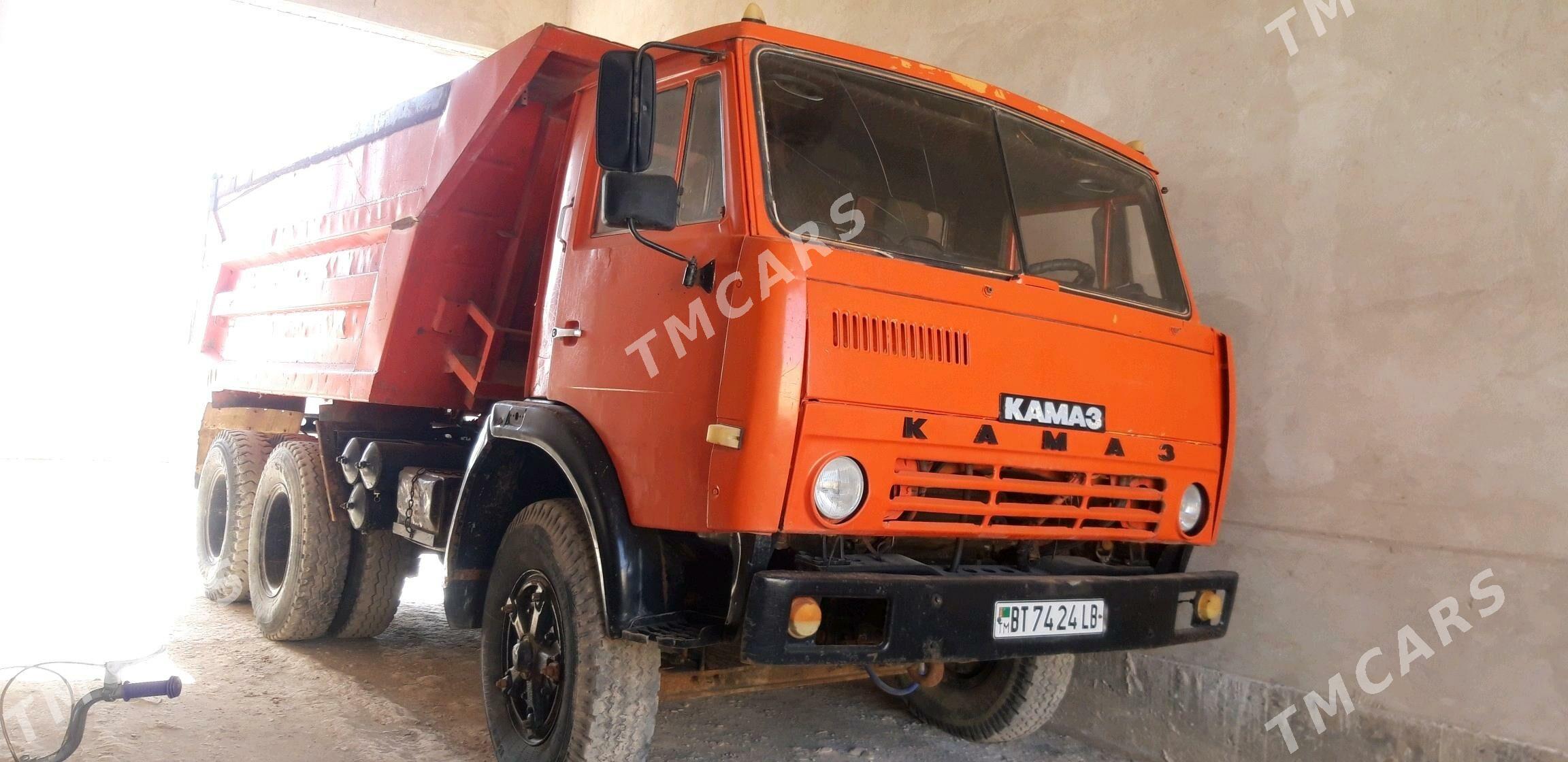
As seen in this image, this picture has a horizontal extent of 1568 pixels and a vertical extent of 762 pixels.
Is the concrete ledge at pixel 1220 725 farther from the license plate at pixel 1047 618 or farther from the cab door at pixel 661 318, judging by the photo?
the cab door at pixel 661 318

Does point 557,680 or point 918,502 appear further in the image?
point 557,680

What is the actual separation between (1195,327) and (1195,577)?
84 cm

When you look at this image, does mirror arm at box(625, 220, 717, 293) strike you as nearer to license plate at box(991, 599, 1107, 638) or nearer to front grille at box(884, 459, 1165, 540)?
front grille at box(884, 459, 1165, 540)

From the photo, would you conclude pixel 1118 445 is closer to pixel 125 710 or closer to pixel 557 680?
pixel 557 680

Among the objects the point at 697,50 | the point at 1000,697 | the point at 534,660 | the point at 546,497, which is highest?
the point at 697,50

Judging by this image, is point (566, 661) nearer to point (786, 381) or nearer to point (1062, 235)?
point (786, 381)

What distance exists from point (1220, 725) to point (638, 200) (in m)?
3.02

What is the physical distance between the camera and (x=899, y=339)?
9.03 feet

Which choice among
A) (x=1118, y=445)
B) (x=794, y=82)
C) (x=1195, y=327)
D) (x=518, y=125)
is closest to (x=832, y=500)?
(x=1118, y=445)

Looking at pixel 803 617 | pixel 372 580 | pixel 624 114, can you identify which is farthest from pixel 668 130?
pixel 372 580

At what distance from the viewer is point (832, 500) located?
266 cm

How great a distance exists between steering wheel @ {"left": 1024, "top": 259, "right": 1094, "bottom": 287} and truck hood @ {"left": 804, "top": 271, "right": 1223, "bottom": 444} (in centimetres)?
10

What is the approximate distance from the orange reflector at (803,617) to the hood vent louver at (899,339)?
646 mm

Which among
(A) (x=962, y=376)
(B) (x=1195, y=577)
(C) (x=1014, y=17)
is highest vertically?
(C) (x=1014, y=17)
